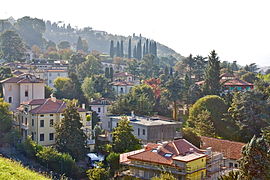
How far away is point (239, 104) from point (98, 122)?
1402cm

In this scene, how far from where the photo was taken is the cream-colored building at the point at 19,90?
126ft

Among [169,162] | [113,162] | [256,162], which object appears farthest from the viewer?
[113,162]

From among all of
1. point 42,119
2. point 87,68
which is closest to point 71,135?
point 42,119

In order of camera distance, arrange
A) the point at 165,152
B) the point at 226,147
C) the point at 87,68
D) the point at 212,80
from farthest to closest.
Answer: the point at 87,68
the point at 212,80
the point at 226,147
the point at 165,152

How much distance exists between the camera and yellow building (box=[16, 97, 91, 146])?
32.0m

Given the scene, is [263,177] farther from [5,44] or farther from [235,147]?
[5,44]

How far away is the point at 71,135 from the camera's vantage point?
2970cm

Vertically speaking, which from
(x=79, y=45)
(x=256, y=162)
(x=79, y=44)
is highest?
(x=79, y=44)

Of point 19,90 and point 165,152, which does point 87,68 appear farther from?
point 165,152

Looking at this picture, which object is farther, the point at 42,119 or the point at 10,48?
the point at 10,48

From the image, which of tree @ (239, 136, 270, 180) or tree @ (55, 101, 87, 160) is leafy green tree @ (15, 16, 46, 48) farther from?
tree @ (239, 136, 270, 180)

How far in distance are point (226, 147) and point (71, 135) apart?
12088mm

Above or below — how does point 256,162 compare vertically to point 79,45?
below

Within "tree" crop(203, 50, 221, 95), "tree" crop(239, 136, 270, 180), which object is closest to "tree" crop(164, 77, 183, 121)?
"tree" crop(203, 50, 221, 95)
